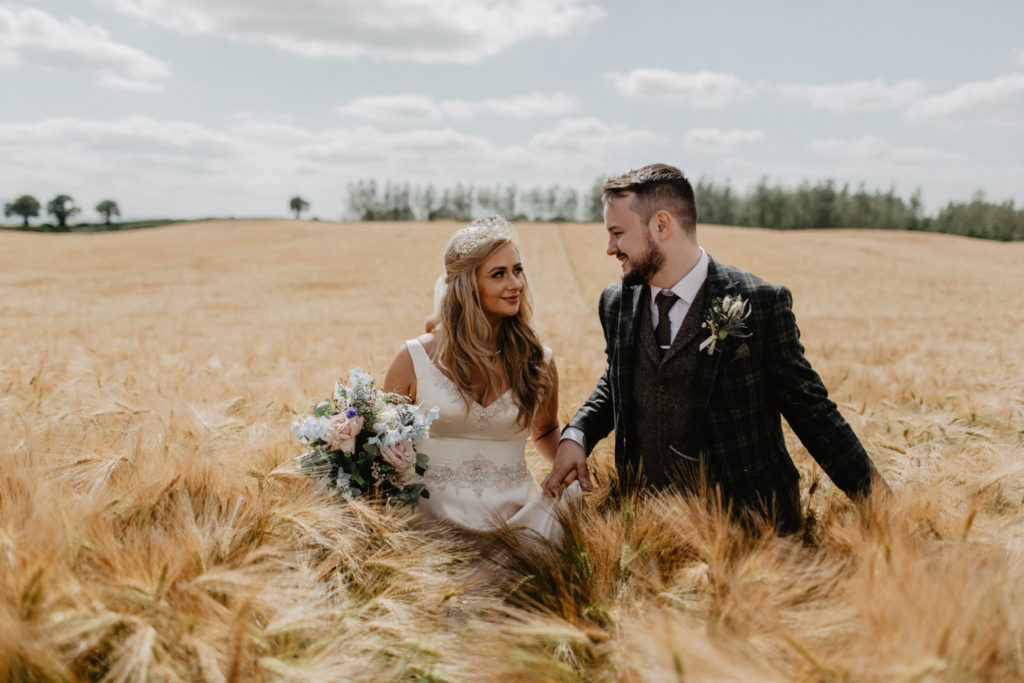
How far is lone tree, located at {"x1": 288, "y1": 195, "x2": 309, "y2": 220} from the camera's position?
94.2 m

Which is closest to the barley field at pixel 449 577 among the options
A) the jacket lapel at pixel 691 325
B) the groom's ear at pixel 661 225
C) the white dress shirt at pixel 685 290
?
the jacket lapel at pixel 691 325

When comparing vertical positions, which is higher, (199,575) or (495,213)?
(495,213)

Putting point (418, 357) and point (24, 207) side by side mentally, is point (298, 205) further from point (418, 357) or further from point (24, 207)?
point (418, 357)

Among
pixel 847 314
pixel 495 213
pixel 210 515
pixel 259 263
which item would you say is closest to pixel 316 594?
pixel 210 515

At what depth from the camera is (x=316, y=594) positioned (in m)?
1.67

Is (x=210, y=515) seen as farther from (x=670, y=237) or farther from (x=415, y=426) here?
(x=670, y=237)

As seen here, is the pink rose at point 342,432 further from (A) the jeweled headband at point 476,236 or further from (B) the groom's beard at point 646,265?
(B) the groom's beard at point 646,265

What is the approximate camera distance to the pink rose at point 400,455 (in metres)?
2.60

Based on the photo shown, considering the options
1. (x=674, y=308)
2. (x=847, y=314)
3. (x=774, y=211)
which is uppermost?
(x=774, y=211)

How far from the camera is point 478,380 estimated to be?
11.0 ft

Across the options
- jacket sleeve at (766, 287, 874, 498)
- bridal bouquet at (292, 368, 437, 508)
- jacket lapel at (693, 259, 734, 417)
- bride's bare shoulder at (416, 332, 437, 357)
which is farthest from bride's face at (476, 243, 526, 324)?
jacket sleeve at (766, 287, 874, 498)

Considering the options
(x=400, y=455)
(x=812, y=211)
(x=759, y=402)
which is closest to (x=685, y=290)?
(x=759, y=402)

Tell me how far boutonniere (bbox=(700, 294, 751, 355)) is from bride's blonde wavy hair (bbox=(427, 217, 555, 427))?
1.06 metres

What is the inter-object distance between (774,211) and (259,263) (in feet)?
219
